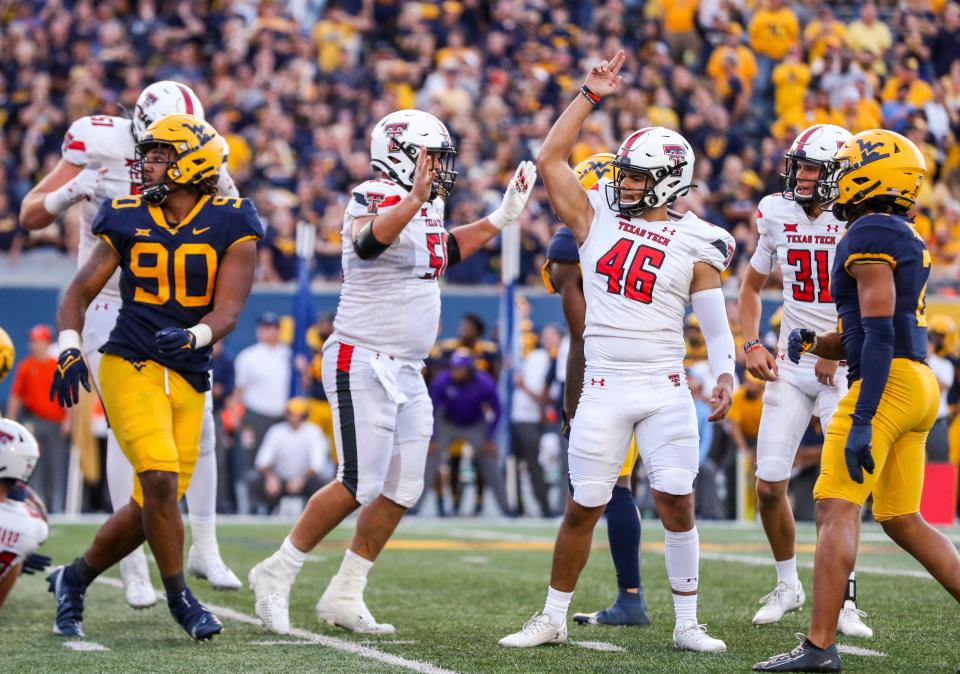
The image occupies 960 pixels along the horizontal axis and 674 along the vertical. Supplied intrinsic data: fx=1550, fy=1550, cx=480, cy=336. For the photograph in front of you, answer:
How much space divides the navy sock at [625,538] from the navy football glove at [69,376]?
2.26 metres

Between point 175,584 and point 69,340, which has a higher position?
point 69,340

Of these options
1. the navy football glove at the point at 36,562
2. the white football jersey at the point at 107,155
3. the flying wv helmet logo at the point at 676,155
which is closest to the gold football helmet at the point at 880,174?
the flying wv helmet logo at the point at 676,155

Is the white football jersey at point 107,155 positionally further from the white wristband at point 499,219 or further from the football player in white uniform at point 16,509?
the white wristband at point 499,219

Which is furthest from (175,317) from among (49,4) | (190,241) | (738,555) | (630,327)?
(49,4)

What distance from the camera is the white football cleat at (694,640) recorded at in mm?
5570

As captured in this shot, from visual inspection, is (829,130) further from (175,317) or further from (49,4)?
(49,4)

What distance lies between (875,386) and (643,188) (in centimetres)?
124

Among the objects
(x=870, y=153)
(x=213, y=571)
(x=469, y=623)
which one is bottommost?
(x=469, y=623)

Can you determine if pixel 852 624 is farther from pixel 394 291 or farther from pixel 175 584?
pixel 175 584

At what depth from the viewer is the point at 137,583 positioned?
22.2ft

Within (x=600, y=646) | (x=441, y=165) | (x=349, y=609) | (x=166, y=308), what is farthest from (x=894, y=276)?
(x=166, y=308)

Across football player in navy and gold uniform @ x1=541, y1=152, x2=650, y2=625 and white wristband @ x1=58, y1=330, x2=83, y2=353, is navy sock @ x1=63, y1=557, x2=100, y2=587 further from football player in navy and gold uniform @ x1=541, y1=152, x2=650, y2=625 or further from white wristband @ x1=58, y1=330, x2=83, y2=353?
football player in navy and gold uniform @ x1=541, y1=152, x2=650, y2=625

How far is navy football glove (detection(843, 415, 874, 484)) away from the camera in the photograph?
16.1ft

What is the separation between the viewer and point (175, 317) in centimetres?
577
